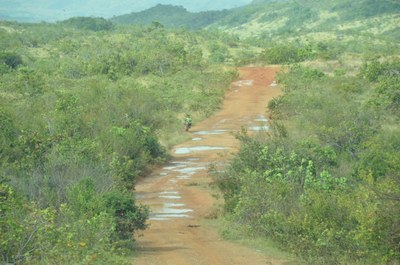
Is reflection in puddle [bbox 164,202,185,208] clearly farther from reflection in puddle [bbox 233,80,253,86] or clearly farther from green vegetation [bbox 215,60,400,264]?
reflection in puddle [bbox 233,80,253,86]

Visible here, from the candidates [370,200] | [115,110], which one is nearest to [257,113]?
[115,110]

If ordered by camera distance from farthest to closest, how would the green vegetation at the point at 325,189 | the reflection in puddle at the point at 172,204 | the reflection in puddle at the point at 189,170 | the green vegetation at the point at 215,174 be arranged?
1. the reflection in puddle at the point at 189,170
2. the reflection in puddle at the point at 172,204
3. the green vegetation at the point at 325,189
4. the green vegetation at the point at 215,174

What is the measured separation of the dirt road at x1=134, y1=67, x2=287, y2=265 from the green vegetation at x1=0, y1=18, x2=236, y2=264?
2.28ft

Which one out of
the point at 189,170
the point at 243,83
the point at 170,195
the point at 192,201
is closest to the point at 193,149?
the point at 189,170

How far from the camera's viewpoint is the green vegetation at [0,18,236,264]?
33.8 feet

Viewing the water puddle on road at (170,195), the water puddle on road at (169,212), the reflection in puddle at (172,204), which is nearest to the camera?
the water puddle on road at (169,212)

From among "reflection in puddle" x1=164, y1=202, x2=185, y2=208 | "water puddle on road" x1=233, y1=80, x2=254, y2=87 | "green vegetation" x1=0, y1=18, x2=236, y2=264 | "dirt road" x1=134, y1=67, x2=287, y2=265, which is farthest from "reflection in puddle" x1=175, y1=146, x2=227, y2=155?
"water puddle on road" x1=233, y1=80, x2=254, y2=87

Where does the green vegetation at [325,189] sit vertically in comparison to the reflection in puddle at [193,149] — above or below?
above

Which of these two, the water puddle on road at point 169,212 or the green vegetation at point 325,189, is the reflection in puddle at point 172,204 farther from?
the green vegetation at point 325,189

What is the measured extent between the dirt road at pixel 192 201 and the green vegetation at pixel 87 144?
696 mm

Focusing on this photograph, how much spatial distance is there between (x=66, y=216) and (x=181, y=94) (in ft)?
121

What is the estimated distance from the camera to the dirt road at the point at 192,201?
14898mm

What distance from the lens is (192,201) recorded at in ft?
73.1

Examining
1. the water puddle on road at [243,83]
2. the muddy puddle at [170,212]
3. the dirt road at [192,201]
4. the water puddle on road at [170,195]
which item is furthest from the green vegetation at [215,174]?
the water puddle on road at [243,83]
